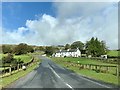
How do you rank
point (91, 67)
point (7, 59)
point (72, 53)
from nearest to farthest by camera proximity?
point (91, 67) < point (7, 59) < point (72, 53)

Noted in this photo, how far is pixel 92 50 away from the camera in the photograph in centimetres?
14588

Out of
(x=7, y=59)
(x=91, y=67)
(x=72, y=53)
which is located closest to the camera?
(x=91, y=67)

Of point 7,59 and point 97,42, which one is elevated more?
point 97,42

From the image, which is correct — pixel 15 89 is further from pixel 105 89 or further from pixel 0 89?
pixel 105 89

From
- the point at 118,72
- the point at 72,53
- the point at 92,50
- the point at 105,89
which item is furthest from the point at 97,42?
the point at 105,89

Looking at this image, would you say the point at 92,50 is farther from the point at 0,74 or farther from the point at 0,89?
the point at 0,89

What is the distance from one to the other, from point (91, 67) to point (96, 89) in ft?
94.0

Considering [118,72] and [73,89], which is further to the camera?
[118,72]

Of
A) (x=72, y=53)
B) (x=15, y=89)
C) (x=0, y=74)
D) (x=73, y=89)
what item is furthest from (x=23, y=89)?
(x=72, y=53)

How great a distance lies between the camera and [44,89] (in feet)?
58.7

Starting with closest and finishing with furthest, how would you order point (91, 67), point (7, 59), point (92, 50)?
point (91, 67)
point (7, 59)
point (92, 50)

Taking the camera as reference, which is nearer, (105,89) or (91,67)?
(105,89)

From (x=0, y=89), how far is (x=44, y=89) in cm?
305

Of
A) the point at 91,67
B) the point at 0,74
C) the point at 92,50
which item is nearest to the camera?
the point at 0,74
